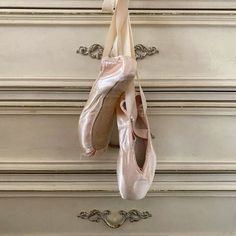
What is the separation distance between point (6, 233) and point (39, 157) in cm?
19

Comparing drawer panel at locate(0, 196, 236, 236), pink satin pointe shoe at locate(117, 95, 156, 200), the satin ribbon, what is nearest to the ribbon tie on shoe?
the satin ribbon

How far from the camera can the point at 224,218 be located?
35.5 inches

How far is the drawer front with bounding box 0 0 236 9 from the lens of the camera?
789mm

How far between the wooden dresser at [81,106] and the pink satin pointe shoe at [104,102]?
0.08m

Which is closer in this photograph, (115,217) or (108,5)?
(108,5)

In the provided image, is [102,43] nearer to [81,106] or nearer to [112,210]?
[81,106]

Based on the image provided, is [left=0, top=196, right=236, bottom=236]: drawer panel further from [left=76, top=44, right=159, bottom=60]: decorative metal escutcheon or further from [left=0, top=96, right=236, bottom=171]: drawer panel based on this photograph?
[left=76, top=44, right=159, bottom=60]: decorative metal escutcheon

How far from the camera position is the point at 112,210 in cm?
89

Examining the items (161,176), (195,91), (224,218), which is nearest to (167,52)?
(195,91)

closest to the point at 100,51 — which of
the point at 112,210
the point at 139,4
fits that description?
the point at 139,4

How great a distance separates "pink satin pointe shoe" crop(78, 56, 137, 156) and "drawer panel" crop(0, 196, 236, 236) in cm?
15

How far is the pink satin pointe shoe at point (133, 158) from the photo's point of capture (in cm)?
72

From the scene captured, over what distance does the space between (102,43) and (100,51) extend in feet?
0.05

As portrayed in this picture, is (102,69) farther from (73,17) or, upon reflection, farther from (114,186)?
(114,186)
